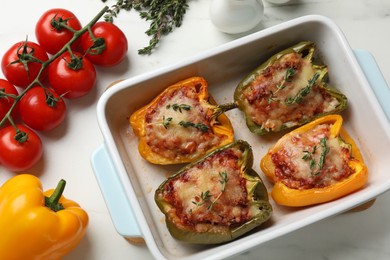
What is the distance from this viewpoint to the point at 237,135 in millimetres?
2895

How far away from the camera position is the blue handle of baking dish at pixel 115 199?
2.66 meters

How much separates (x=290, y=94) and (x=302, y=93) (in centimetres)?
6

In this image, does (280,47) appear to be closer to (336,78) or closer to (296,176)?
(336,78)

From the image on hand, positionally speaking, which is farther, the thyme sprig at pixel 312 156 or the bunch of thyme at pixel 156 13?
the bunch of thyme at pixel 156 13

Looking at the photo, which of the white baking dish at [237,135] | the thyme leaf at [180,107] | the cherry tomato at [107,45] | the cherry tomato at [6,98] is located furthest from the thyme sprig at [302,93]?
the cherry tomato at [6,98]

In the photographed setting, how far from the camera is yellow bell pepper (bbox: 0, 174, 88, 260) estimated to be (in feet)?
8.68

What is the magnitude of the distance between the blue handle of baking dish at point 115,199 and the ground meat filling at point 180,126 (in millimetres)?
205

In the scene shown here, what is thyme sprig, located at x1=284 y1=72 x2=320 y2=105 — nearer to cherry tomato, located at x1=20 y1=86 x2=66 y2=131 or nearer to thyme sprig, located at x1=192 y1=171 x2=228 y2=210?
thyme sprig, located at x1=192 y1=171 x2=228 y2=210

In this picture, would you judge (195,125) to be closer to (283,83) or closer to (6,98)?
(283,83)

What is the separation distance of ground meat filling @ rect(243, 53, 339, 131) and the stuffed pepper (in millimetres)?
147

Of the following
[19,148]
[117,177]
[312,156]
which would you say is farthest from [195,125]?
[19,148]

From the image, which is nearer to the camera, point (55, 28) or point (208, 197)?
point (208, 197)

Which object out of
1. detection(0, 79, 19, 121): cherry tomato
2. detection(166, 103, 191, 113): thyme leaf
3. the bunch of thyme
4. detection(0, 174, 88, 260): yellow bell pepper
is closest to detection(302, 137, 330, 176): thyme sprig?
detection(166, 103, 191, 113): thyme leaf

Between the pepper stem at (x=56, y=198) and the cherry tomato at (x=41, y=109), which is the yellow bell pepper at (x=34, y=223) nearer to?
the pepper stem at (x=56, y=198)
